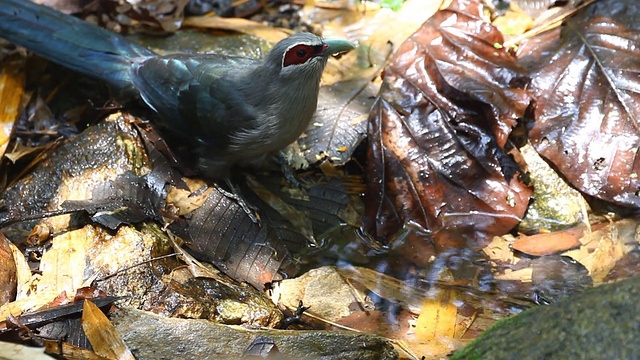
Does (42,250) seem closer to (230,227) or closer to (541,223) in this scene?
(230,227)

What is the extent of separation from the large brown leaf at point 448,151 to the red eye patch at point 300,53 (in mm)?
748

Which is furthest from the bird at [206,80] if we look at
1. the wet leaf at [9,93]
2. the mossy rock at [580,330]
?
the mossy rock at [580,330]

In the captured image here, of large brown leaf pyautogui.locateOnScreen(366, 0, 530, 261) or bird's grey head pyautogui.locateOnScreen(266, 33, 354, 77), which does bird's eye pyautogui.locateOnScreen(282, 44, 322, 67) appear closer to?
bird's grey head pyautogui.locateOnScreen(266, 33, 354, 77)

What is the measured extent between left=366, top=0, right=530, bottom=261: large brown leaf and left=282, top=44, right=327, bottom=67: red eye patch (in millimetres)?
748

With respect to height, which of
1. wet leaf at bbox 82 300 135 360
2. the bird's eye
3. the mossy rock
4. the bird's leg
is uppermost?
the bird's eye

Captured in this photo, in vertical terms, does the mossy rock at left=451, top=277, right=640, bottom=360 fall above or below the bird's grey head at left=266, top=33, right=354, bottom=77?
below

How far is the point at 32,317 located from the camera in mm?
3479

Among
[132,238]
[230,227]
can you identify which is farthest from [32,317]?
[230,227]

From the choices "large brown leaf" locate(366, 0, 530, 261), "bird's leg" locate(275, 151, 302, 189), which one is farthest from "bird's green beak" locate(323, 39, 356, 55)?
"bird's leg" locate(275, 151, 302, 189)

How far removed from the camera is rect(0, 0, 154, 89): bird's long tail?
5.30 meters

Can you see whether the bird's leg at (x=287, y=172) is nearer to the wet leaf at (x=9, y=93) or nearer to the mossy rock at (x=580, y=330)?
the wet leaf at (x=9, y=93)

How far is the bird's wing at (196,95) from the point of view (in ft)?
16.8

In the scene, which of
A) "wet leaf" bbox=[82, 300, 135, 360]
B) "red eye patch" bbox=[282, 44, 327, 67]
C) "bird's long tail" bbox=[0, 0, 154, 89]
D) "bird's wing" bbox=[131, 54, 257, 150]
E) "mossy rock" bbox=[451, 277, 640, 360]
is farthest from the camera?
"bird's long tail" bbox=[0, 0, 154, 89]

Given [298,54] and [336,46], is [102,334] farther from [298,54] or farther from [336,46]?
A: [336,46]
